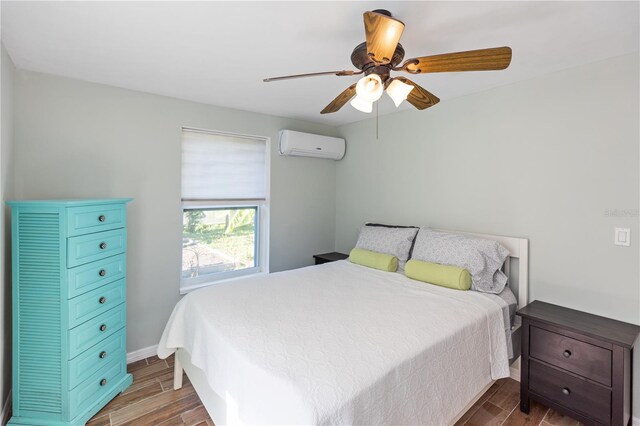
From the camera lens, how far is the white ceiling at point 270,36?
149 cm

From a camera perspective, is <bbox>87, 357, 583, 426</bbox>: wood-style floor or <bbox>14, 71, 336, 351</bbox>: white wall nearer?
<bbox>87, 357, 583, 426</bbox>: wood-style floor

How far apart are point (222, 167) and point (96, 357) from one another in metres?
1.89

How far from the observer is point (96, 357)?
6.81 feet

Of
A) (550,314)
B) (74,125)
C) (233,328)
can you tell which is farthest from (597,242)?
(74,125)

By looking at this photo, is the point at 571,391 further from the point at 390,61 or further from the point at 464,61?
the point at 390,61

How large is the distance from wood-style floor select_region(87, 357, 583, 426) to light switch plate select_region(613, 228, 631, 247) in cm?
118

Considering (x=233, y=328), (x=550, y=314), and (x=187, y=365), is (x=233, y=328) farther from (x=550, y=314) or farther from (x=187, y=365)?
(x=550, y=314)

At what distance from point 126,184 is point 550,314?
11.0 feet

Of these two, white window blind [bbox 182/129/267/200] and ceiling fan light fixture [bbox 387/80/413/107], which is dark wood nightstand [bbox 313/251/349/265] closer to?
white window blind [bbox 182/129/267/200]

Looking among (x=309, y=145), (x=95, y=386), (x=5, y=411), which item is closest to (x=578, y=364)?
(x=309, y=145)

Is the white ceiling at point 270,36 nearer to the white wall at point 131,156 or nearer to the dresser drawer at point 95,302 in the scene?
the white wall at point 131,156

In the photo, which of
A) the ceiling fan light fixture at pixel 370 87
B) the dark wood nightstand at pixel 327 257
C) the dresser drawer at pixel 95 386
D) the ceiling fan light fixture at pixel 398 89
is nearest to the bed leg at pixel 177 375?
the dresser drawer at pixel 95 386

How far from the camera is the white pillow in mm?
2871

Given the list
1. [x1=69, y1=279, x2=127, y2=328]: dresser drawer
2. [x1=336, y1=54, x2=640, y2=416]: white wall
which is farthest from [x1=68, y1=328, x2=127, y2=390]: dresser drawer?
[x1=336, y1=54, x2=640, y2=416]: white wall
